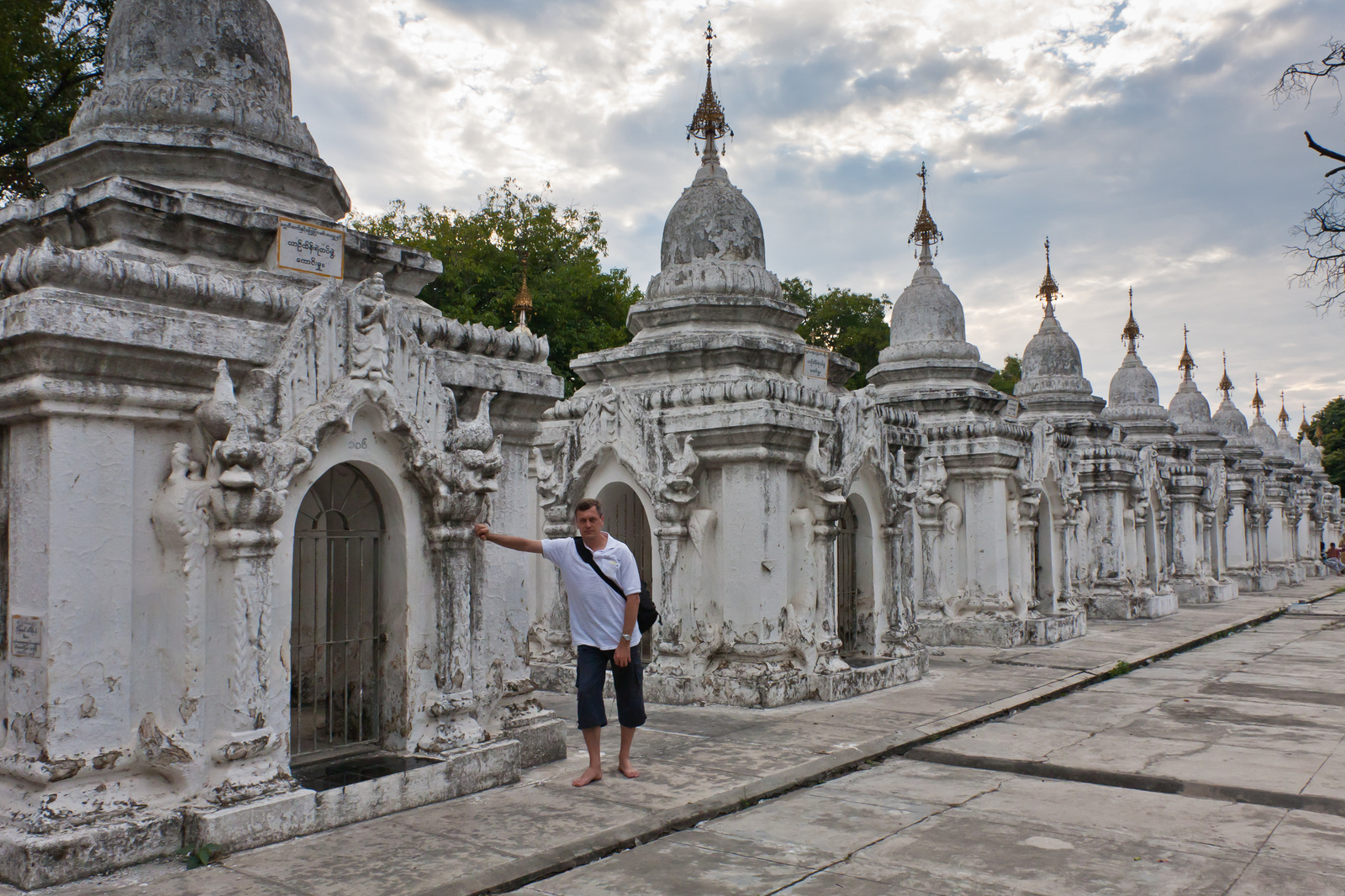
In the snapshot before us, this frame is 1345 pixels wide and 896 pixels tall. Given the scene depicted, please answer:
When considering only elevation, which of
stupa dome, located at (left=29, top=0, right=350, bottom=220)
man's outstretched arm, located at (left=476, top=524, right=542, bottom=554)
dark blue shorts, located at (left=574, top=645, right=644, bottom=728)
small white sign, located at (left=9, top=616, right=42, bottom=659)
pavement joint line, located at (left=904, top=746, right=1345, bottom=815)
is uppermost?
stupa dome, located at (left=29, top=0, right=350, bottom=220)

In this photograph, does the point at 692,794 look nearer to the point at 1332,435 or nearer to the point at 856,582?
the point at 856,582

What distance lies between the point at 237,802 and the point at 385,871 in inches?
33.6

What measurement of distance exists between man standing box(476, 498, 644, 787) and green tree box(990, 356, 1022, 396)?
33.7 m

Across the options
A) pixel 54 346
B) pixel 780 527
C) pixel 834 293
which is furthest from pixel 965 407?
pixel 834 293

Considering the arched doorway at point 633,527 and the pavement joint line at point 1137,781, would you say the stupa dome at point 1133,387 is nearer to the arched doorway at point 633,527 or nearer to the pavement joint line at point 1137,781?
the arched doorway at point 633,527

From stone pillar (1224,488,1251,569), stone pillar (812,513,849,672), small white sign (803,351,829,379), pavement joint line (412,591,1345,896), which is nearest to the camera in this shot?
pavement joint line (412,591,1345,896)

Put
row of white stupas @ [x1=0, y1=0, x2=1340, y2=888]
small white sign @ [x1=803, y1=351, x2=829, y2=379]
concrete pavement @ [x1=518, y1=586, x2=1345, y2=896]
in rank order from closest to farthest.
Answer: concrete pavement @ [x1=518, y1=586, x2=1345, y2=896] → row of white stupas @ [x1=0, y1=0, x2=1340, y2=888] → small white sign @ [x1=803, y1=351, x2=829, y2=379]

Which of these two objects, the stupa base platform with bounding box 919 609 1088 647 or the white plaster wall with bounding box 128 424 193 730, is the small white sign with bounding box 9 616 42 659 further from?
the stupa base platform with bounding box 919 609 1088 647

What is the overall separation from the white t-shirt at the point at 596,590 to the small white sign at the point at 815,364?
4.53 m

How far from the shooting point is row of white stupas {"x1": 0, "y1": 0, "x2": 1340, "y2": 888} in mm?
4848

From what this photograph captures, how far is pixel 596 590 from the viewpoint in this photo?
6.33 m

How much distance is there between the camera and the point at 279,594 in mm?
5383

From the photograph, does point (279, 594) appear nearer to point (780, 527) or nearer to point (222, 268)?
point (222, 268)

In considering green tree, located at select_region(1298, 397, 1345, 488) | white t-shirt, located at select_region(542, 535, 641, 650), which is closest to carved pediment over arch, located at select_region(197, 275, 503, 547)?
white t-shirt, located at select_region(542, 535, 641, 650)
